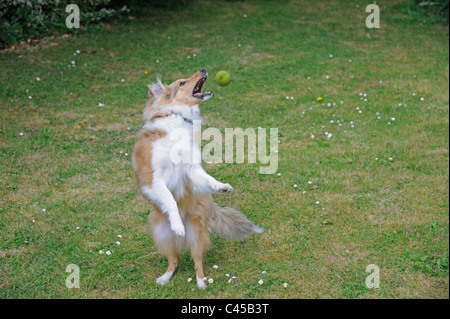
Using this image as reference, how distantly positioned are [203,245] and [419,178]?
10.5 ft

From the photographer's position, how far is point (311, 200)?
5895 mm

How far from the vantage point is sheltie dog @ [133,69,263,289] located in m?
4.34

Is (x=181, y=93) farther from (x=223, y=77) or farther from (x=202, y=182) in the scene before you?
(x=223, y=77)

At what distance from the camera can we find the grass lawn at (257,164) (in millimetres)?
4633

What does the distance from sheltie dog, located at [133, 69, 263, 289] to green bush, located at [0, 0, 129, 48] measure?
606 centimetres

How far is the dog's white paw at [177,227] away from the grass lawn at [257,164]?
1.97 ft

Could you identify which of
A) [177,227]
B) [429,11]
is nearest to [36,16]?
[177,227]

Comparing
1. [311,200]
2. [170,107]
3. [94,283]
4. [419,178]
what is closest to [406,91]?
[419,178]

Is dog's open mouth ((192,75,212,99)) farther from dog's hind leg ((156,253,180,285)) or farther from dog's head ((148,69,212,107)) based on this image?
dog's hind leg ((156,253,180,285))

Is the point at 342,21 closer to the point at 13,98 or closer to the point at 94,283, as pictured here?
the point at 13,98

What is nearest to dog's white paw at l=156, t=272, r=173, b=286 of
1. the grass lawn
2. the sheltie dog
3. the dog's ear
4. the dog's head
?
the sheltie dog

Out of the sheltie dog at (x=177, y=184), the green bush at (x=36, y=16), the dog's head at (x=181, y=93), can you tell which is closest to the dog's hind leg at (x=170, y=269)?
the sheltie dog at (x=177, y=184)

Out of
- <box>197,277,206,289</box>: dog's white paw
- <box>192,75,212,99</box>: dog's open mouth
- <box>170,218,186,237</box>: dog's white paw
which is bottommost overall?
<box>197,277,206,289</box>: dog's white paw

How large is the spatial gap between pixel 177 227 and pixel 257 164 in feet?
9.33
